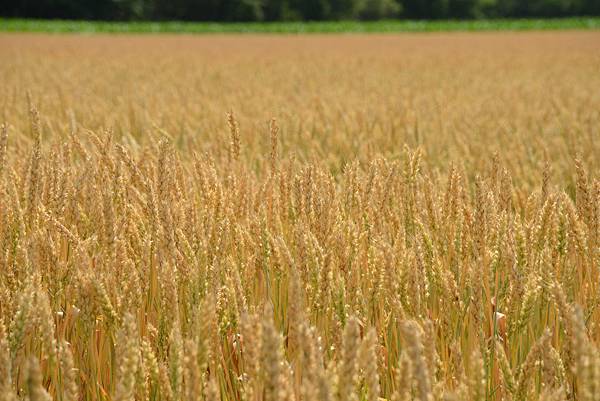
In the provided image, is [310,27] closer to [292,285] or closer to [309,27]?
[309,27]

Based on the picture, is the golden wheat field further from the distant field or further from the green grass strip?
the distant field

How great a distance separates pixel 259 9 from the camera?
1871 inches

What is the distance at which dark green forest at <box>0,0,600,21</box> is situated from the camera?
44.7 metres

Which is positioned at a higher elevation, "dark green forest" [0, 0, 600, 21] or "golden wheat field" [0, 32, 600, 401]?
"golden wheat field" [0, 32, 600, 401]

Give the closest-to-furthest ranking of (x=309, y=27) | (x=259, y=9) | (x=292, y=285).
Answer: (x=292, y=285) → (x=309, y=27) → (x=259, y=9)

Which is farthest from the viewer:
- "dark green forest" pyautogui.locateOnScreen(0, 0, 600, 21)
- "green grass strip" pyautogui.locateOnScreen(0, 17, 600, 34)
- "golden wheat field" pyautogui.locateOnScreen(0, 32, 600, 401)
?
"dark green forest" pyautogui.locateOnScreen(0, 0, 600, 21)

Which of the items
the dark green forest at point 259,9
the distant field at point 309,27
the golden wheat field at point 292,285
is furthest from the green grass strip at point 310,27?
the golden wheat field at point 292,285

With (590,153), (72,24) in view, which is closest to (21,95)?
(590,153)

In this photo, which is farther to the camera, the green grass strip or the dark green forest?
the dark green forest

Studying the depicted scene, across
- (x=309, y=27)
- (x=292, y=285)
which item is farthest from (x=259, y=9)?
(x=292, y=285)

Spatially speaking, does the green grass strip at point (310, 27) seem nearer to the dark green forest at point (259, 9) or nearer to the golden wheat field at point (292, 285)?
the dark green forest at point (259, 9)

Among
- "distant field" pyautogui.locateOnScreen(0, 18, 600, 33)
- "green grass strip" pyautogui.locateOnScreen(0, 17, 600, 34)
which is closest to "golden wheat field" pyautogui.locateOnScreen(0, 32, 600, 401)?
"green grass strip" pyautogui.locateOnScreen(0, 17, 600, 34)

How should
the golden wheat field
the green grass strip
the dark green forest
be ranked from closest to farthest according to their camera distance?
1. the golden wheat field
2. the green grass strip
3. the dark green forest

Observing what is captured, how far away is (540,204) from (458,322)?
1.76 feet
